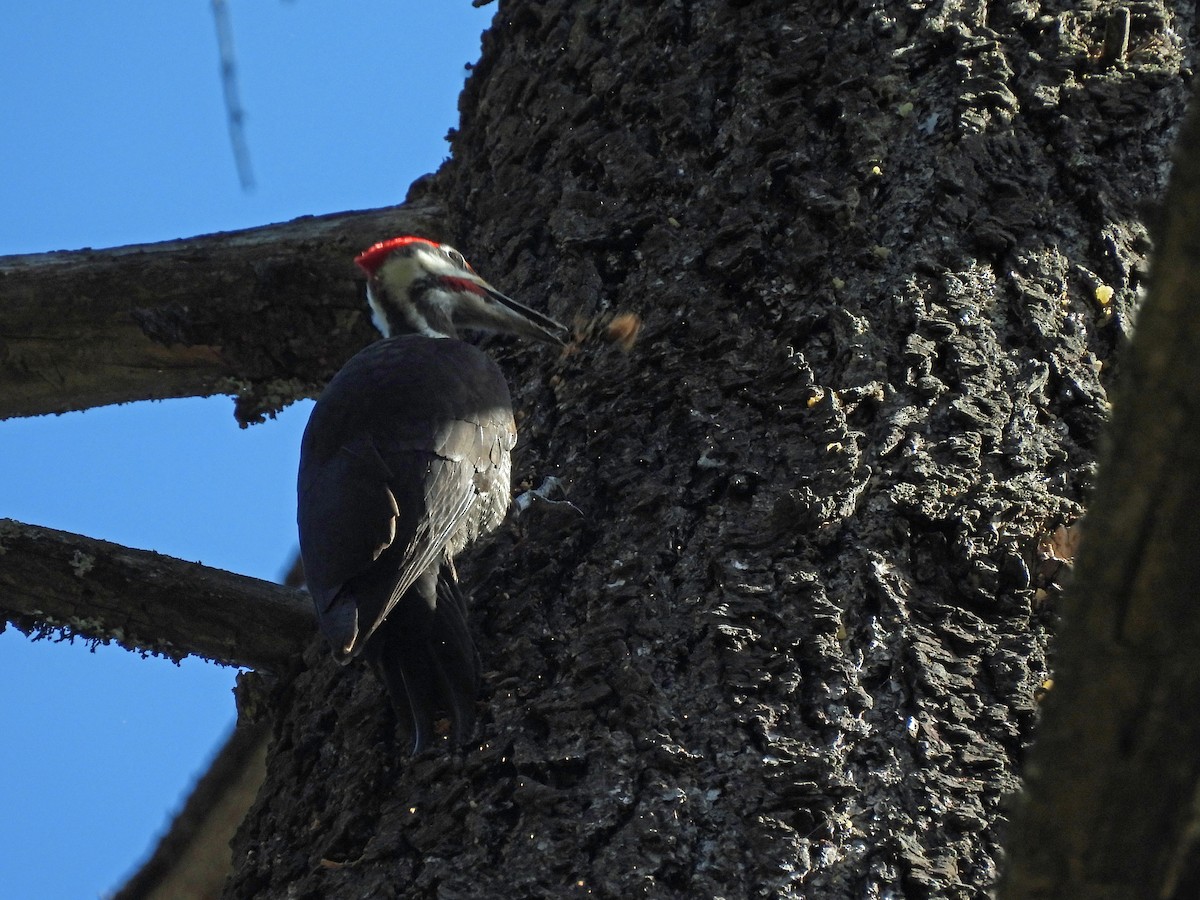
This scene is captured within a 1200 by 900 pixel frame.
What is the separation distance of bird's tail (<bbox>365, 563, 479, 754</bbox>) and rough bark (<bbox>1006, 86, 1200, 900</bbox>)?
4.04 feet

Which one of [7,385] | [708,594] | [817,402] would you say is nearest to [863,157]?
[817,402]

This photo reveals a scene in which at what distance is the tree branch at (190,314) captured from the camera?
3.08 m

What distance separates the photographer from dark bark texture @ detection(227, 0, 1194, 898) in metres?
1.70

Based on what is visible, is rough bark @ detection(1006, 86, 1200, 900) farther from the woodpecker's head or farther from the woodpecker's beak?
the woodpecker's head

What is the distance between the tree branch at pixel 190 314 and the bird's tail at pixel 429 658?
3.23ft

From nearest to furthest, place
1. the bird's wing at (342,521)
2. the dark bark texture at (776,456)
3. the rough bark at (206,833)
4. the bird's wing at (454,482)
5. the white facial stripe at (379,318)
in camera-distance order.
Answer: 1. the dark bark texture at (776,456)
2. the bird's wing at (342,521)
3. the bird's wing at (454,482)
4. the white facial stripe at (379,318)
5. the rough bark at (206,833)

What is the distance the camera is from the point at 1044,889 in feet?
2.77

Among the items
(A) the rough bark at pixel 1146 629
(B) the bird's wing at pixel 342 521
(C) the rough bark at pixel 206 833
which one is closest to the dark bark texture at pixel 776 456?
(B) the bird's wing at pixel 342 521

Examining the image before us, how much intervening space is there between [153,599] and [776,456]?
49.6 inches

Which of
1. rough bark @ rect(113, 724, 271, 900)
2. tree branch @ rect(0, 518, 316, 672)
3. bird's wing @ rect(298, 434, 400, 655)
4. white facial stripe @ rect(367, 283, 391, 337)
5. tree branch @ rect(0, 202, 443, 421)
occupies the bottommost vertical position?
rough bark @ rect(113, 724, 271, 900)

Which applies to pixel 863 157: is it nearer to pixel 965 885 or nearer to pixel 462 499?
pixel 462 499

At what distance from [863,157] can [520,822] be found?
1300 millimetres

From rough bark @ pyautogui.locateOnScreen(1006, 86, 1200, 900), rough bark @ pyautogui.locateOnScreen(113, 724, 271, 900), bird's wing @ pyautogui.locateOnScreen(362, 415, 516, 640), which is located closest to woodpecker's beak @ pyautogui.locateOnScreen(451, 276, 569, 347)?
bird's wing @ pyautogui.locateOnScreen(362, 415, 516, 640)

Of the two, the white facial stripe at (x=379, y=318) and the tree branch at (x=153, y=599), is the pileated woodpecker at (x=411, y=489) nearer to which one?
the white facial stripe at (x=379, y=318)
